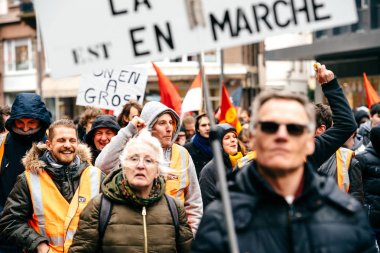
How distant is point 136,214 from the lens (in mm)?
4484

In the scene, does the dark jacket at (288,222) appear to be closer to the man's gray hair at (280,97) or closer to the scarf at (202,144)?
the man's gray hair at (280,97)

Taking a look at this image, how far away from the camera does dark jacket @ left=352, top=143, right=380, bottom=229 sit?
260 inches

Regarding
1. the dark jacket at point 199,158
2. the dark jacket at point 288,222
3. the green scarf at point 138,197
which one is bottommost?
the dark jacket at point 199,158

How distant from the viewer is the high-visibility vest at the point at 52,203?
509cm

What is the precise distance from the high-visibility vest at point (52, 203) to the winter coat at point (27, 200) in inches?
1.7

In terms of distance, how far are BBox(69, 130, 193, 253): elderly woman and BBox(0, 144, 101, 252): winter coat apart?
Result: 65cm

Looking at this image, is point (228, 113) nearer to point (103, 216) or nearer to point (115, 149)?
point (115, 149)

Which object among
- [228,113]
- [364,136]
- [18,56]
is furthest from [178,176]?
[18,56]

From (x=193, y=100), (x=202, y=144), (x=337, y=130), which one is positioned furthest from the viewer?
(x=193, y=100)

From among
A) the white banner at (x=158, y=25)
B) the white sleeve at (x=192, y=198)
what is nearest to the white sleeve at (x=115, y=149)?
the white sleeve at (x=192, y=198)

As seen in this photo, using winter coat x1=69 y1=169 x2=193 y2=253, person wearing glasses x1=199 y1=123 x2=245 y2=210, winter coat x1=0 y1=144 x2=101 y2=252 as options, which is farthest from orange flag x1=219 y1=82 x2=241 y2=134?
winter coat x1=69 y1=169 x2=193 y2=253

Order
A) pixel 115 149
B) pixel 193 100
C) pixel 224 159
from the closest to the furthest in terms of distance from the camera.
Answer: pixel 115 149, pixel 224 159, pixel 193 100

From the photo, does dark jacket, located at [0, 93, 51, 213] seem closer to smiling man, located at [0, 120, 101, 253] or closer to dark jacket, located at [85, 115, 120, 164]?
dark jacket, located at [85, 115, 120, 164]

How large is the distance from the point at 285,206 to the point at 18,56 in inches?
1380
